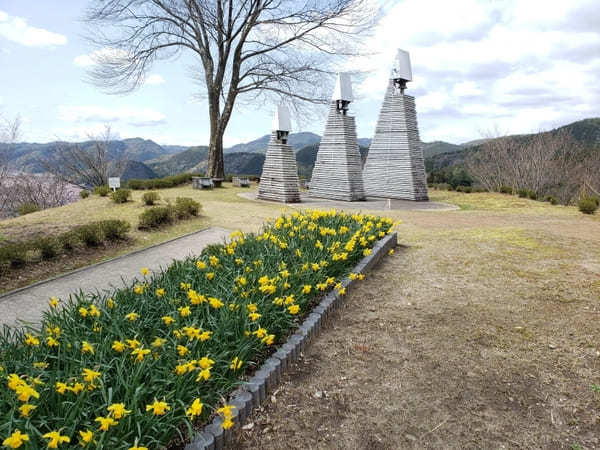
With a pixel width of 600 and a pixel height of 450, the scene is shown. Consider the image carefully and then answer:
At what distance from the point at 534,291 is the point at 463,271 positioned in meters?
1.00

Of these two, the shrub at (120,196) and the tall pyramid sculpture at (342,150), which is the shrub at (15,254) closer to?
the shrub at (120,196)

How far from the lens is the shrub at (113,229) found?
7.08 meters

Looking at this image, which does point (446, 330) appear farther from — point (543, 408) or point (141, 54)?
point (141, 54)

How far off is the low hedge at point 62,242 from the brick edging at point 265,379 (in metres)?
4.74

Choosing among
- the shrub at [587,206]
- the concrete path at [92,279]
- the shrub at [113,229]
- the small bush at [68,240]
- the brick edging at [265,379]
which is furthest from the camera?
the shrub at [587,206]

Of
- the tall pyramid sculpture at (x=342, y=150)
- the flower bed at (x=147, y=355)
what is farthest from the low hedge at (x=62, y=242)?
the tall pyramid sculpture at (x=342, y=150)

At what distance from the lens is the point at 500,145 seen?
28.7m

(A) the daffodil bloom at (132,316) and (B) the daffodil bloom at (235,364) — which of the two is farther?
(A) the daffodil bloom at (132,316)

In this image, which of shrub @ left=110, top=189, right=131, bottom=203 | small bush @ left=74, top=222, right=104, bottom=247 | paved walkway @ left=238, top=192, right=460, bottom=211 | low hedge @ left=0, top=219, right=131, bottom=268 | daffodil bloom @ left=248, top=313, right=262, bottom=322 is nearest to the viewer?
daffodil bloom @ left=248, top=313, right=262, bottom=322

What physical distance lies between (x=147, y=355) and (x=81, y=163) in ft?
81.2

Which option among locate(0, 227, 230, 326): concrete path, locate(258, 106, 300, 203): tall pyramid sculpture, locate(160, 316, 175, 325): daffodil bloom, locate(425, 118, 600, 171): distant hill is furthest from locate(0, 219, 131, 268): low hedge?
locate(425, 118, 600, 171): distant hill

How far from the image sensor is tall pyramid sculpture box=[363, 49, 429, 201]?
1536 cm

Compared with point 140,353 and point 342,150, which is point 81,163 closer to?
point 342,150

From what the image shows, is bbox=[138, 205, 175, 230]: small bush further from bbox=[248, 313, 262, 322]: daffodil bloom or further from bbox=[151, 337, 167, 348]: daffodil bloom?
bbox=[151, 337, 167, 348]: daffodil bloom
